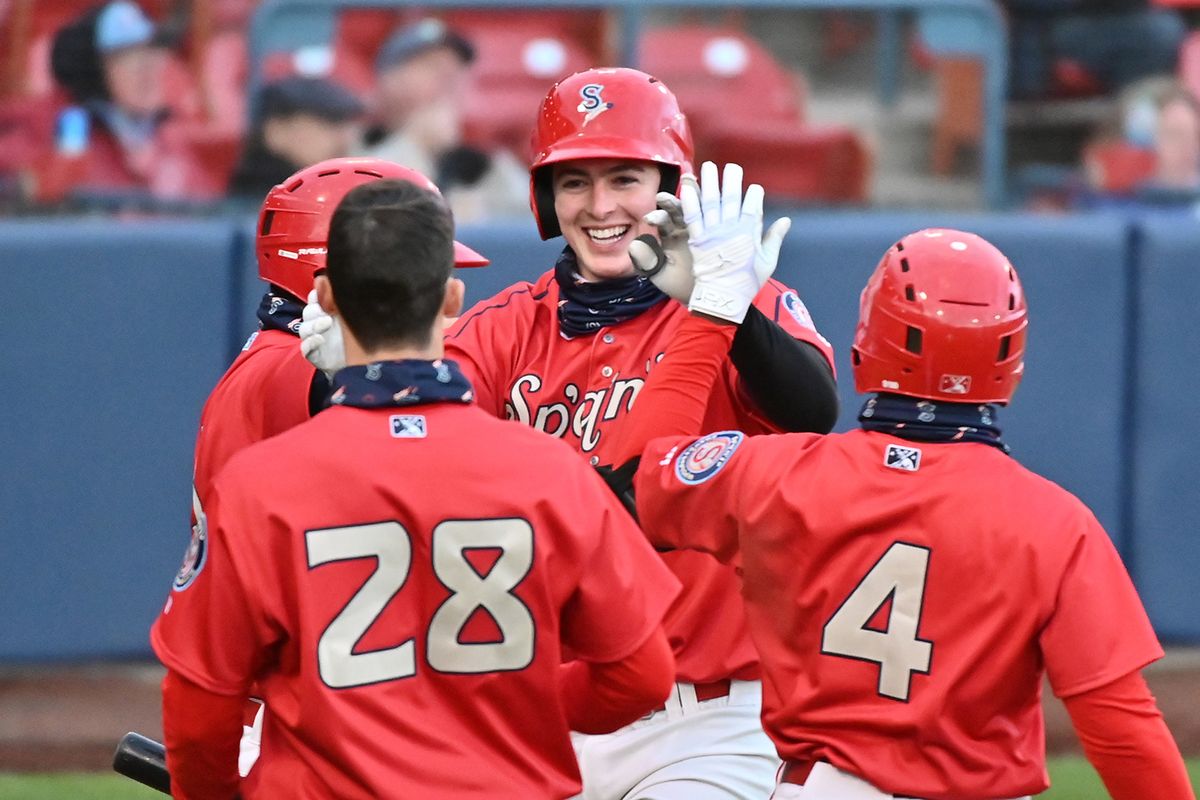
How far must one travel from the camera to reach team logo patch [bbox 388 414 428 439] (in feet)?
8.07

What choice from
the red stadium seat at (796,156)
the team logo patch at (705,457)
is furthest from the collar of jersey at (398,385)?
the red stadium seat at (796,156)

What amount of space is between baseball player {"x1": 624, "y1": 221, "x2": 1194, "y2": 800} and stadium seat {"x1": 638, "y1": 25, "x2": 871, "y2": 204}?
450 centimetres

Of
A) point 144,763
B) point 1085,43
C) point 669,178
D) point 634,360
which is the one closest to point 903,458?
point 634,360

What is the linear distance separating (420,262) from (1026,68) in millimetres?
7033

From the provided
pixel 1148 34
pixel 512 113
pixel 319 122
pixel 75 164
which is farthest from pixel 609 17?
pixel 1148 34

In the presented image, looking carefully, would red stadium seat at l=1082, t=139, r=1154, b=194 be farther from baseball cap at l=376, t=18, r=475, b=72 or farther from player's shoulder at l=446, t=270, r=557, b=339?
player's shoulder at l=446, t=270, r=557, b=339

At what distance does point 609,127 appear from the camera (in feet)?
11.1

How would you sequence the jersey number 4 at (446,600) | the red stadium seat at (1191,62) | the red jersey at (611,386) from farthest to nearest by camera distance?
1. the red stadium seat at (1191,62)
2. the red jersey at (611,386)
3. the jersey number 4 at (446,600)

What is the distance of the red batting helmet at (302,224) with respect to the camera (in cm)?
337

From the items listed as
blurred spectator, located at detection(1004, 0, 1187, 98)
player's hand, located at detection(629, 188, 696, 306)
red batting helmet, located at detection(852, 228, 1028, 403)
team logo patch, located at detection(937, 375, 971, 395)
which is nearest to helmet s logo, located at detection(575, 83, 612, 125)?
player's hand, located at detection(629, 188, 696, 306)

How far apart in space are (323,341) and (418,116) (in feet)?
15.1

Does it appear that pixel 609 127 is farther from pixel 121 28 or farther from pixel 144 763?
pixel 121 28

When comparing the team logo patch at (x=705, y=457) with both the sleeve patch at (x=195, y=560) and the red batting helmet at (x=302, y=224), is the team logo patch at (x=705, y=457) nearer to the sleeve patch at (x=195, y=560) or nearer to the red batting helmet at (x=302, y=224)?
the red batting helmet at (x=302, y=224)

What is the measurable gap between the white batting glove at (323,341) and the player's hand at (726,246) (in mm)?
623
